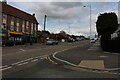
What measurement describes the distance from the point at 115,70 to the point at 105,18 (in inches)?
462

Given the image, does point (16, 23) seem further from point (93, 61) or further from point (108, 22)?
point (93, 61)

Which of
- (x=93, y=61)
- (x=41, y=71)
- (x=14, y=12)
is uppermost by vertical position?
(x=14, y=12)

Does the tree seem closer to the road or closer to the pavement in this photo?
the pavement

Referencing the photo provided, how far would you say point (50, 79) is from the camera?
252 inches

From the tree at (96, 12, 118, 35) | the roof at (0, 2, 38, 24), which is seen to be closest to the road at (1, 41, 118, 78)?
the tree at (96, 12, 118, 35)

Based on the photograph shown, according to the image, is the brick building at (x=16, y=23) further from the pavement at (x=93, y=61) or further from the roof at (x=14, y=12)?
the pavement at (x=93, y=61)

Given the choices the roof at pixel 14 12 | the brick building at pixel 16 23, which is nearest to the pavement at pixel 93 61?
the brick building at pixel 16 23

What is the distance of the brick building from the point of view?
42466 mm

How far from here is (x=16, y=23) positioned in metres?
47.5

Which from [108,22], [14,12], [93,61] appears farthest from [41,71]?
[14,12]

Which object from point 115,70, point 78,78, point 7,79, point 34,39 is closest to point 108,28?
point 115,70

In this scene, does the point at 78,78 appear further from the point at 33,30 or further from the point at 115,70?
the point at 33,30

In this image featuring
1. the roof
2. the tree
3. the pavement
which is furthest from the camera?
the roof

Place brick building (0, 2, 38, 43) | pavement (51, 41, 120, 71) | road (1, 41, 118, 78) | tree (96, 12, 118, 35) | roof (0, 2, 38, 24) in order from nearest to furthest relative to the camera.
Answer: road (1, 41, 118, 78)
pavement (51, 41, 120, 71)
tree (96, 12, 118, 35)
brick building (0, 2, 38, 43)
roof (0, 2, 38, 24)
